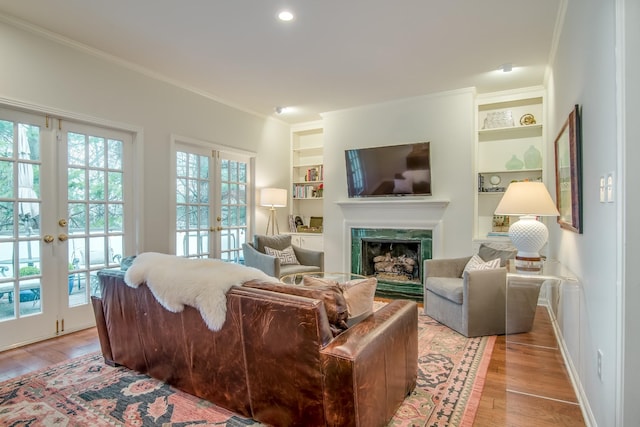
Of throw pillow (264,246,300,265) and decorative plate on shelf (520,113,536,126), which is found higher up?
decorative plate on shelf (520,113,536,126)

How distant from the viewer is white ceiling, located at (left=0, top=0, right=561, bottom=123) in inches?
103

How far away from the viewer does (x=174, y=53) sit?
10.9 ft

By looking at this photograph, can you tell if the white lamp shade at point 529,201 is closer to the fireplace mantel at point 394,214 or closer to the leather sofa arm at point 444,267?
the leather sofa arm at point 444,267

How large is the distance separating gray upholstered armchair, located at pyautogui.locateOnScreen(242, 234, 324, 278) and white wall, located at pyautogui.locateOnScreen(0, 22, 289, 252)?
76 centimetres

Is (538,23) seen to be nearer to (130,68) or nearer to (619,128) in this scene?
(619,128)

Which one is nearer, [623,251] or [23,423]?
[623,251]

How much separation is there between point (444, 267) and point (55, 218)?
3777 mm

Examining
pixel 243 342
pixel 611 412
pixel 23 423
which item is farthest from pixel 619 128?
pixel 23 423

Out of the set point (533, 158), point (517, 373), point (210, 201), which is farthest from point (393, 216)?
point (517, 373)

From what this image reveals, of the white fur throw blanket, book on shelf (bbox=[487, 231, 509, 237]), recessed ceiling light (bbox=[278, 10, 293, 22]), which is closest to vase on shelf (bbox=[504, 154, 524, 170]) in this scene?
book on shelf (bbox=[487, 231, 509, 237])

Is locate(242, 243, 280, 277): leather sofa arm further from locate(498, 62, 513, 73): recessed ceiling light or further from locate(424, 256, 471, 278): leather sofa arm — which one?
locate(498, 62, 513, 73): recessed ceiling light

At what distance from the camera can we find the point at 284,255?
15.1ft

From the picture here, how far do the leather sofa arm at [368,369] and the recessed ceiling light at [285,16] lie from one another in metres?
2.26

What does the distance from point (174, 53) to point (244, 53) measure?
667 mm
